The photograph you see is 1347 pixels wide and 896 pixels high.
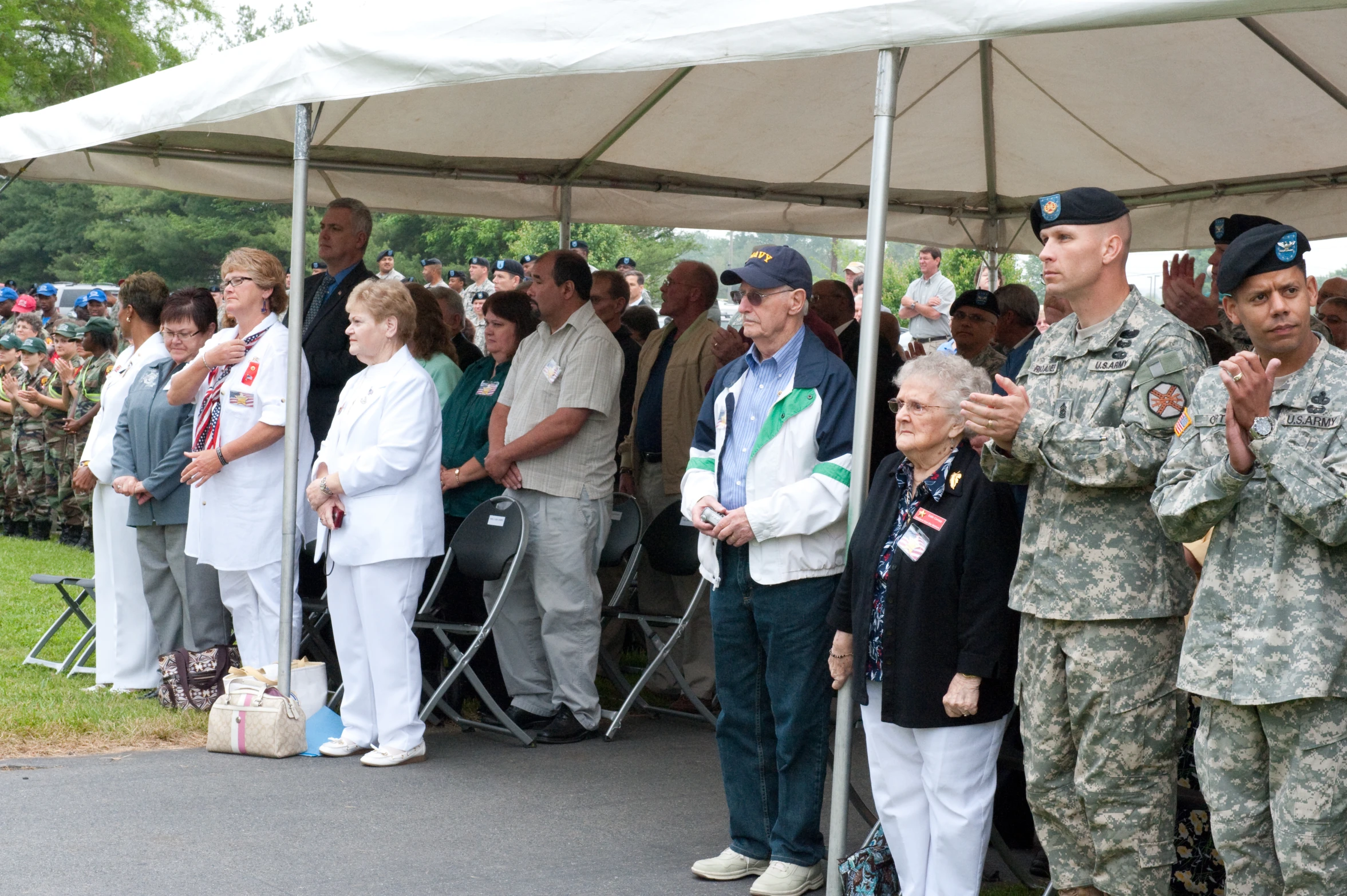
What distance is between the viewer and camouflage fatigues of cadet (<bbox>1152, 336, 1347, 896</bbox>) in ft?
9.50

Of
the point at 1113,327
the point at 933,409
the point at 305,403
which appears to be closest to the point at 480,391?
the point at 305,403

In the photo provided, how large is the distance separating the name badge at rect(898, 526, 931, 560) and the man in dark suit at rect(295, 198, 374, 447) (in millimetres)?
3497

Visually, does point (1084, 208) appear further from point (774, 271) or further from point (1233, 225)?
point (774, 271)

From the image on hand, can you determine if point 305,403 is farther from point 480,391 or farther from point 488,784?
point 488,784

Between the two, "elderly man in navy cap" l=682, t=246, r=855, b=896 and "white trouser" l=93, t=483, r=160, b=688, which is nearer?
"elderly man in navy cap" l=682, t=246, r=855, b=896

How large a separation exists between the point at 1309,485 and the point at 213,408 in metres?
4.84

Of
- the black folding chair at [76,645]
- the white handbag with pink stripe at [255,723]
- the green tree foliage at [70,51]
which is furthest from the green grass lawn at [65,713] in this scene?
the green tree foliage at [70,51]

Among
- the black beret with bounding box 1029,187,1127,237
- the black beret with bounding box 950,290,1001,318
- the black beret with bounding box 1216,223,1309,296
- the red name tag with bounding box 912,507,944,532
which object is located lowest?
the red name tag with bounding box 912,507,944,532

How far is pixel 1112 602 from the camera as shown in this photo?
3258 mm

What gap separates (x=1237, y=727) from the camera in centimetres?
304

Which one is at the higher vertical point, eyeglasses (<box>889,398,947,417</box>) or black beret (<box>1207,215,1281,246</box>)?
black beret (<box>1207,215,1281,246</box>)

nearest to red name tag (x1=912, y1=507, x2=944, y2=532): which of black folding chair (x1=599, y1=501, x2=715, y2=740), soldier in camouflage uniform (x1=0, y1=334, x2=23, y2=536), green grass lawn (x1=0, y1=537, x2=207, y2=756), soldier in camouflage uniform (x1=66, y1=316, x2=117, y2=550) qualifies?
black folding chair (x1=599, y1=501, x2=715, y2=740)

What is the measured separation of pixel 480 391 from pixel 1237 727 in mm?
4232

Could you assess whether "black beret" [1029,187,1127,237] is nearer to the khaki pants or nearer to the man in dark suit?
the khaki pants
